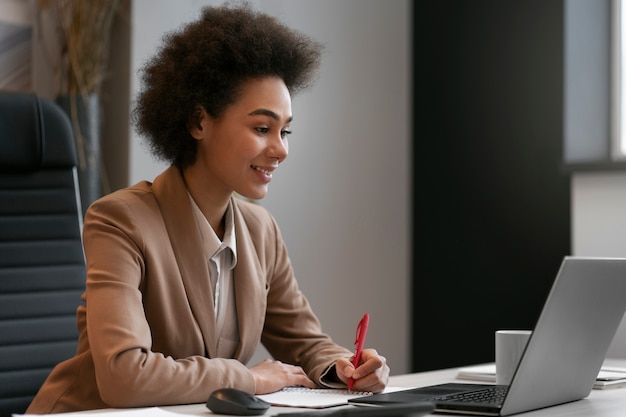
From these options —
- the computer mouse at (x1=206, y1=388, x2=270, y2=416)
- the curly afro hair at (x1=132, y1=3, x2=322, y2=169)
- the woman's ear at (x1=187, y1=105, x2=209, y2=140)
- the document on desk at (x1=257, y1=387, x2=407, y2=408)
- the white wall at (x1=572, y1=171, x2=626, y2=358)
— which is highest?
the curly afro hair at (x1=132, y1=3, x2=322, y2=169)

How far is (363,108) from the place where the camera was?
3350 mm

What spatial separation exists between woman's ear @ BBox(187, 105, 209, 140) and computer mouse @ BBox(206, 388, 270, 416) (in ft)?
2.28

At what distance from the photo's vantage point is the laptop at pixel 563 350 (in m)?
1.22

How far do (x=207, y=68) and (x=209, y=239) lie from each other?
0.33m

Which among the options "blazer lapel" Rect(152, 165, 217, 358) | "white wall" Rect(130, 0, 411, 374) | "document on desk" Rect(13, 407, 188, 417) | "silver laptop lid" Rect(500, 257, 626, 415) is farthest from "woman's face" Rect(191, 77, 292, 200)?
"white wall" Rect(130, 0, 411, 374)

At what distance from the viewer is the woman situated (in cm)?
159

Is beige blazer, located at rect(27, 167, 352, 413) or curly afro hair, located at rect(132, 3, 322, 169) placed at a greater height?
curly afro hair, located at rect(132, 3, 322, 169)

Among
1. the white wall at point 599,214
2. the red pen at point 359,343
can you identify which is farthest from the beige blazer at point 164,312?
the white wall at point 599,214

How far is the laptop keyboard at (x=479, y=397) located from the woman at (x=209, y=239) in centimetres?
20

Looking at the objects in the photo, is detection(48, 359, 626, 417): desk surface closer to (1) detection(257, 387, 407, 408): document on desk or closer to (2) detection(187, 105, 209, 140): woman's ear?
(1) detection(257, 387, 407, 408): document on desk

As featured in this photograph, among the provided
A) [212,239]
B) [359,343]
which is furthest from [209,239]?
[359,343]

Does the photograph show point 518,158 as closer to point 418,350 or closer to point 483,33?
point 483,33

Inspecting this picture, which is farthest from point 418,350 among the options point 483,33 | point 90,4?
point 90,4

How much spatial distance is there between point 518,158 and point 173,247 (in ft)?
5.52
